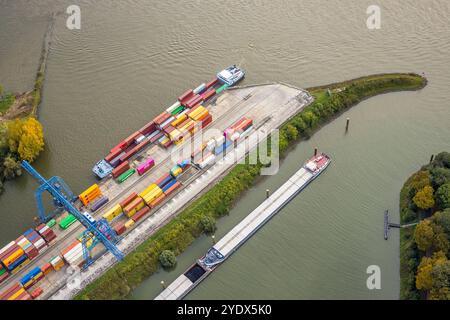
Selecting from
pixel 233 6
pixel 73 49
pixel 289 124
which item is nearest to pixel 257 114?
pixel 289 124

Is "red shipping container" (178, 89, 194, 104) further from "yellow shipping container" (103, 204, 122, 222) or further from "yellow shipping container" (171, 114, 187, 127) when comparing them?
"yellow shipping container" (103, 204, 122, 222)

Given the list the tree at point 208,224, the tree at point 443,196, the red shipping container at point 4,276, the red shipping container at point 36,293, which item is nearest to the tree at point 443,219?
the tree at point 443,196

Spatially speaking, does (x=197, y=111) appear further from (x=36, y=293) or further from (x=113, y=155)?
(x=36, y=293)

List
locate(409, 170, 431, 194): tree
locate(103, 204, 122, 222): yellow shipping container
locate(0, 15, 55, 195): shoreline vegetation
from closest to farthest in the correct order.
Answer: locate(409, 170, 431, 194): tree, locate(103, 204, 122, 222): yellow shipping container, locate(0, 15, 55, 195): shoreline vegetation

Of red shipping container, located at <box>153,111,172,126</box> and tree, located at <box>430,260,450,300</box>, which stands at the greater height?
red shipping container, located at <box>153,111,172,126</box>

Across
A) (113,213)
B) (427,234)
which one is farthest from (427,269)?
(113,213)

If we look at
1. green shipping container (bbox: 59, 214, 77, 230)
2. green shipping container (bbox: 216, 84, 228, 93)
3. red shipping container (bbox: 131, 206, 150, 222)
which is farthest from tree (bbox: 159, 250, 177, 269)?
green shipping container (bbox: 216, 84, 228, 93)
